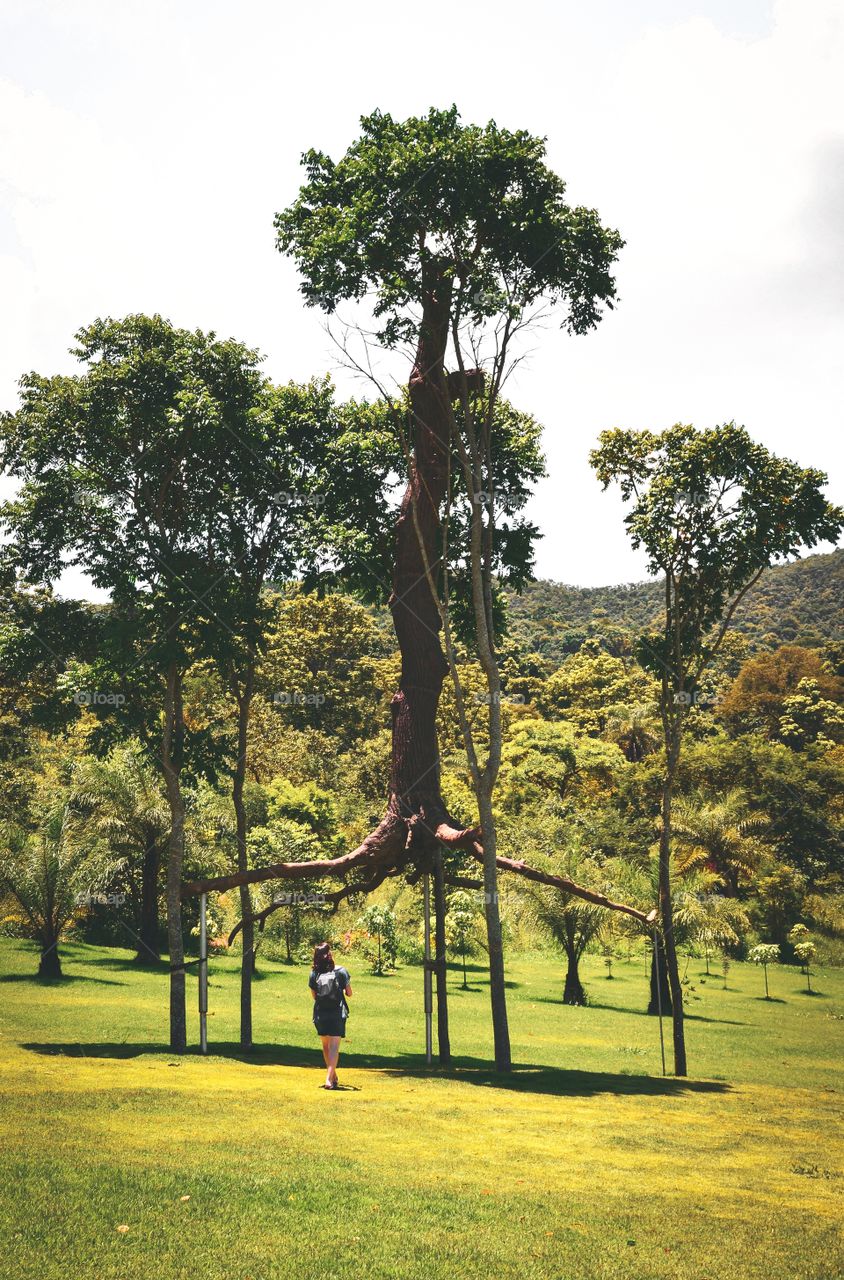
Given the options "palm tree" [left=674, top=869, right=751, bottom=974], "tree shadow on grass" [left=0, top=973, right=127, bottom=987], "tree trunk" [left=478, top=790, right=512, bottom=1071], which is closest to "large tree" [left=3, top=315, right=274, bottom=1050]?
"tree trunk" [left=478, top=790, right=512, bottom=1071]

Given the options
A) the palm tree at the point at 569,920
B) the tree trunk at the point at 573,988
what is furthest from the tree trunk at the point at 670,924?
the tree trunk at the point at 573,988

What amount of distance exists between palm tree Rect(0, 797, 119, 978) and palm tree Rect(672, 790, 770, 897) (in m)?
25.4

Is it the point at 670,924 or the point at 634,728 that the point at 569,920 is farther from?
the point at 634,728

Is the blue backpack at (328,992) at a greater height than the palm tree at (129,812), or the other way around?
the palm tree at (129,812)

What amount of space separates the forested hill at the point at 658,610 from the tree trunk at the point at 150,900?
6033 centimetres

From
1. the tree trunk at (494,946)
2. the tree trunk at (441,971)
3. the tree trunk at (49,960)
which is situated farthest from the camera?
the tree trunk at (49,960)

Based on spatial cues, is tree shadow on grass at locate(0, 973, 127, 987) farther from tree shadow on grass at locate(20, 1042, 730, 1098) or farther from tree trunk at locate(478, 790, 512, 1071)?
tree trunk at locate(478, 790, 512, 1071)

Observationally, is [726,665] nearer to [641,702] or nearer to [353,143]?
[641,702]

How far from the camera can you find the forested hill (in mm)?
102000

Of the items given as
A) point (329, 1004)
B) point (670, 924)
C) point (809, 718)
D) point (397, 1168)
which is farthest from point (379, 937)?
point (809, 718)

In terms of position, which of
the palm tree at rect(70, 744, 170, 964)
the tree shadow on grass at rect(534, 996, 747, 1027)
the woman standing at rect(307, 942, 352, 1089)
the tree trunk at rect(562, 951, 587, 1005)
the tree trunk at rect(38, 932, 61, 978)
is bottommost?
the tree shadow on grass at rect(534, 996, 747, 1027)

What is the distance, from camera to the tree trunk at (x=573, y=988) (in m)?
28.9

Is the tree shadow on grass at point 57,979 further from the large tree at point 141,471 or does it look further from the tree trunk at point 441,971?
the tree trunk at point 441,971

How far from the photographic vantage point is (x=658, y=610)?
426ft
